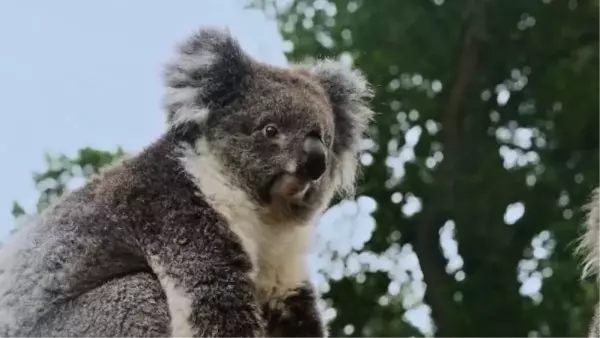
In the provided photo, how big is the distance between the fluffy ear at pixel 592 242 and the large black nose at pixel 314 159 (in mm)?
662

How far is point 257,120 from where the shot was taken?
1678 mm

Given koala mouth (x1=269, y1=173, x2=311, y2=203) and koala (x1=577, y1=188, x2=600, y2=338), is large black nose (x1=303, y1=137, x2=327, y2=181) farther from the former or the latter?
koala (x1=577, y1=188, x2=600, y2=338)

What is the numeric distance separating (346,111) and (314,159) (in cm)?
34

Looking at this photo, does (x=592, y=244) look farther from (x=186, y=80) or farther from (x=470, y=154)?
(x=470, y=154)

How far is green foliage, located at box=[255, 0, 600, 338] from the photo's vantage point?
10.3 feet

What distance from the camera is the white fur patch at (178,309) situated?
1.46 metres

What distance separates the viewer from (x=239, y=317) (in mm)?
1490

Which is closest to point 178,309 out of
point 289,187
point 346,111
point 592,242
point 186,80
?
point 289,187

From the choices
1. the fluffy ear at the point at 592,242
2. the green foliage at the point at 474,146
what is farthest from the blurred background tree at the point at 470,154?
the fluffy ear at the point at 592,242

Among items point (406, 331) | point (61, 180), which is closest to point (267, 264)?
point (61, 180)

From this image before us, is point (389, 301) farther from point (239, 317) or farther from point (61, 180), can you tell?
point (239, 317)

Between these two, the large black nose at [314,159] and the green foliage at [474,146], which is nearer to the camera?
the large black nose at [314,159]

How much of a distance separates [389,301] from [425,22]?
1.09m

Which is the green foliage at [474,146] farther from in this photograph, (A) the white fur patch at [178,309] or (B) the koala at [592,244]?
(A) the white fur patch at [178,309]
